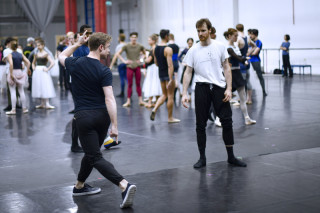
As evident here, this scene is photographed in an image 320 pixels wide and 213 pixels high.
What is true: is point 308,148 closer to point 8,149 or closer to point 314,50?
point 8,149

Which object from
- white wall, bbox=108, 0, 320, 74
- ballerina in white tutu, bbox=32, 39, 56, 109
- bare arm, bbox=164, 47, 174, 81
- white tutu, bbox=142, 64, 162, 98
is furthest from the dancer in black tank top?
white wall, bbox=108, 0, 320, 74

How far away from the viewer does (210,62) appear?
574 cm

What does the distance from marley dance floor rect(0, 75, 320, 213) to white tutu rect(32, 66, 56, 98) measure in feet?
5.80

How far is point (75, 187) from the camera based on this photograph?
4.82 metres

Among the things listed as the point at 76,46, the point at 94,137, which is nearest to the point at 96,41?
the point at 76,46

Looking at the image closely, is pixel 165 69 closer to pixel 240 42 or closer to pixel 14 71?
pixel 240 42

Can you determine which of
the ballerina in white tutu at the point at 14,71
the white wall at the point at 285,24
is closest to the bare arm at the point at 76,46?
the ballerina in white tutu at the point at 14,71

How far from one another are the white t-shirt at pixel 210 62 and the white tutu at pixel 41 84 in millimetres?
6752

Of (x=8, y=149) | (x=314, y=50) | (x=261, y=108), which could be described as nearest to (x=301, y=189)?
(x=8, y=149)

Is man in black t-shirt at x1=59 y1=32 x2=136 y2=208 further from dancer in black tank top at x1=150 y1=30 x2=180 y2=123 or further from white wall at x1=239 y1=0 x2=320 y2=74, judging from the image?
white wall at x1=239 y1=0 x2=320 y2=74

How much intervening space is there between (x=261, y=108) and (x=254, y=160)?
4788 millimetres

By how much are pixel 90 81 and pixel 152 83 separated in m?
7.09

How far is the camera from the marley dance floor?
449 centimetres

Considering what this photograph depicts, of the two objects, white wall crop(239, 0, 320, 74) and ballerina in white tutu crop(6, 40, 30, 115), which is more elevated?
white wall crop(239, 0, 320, 74)
